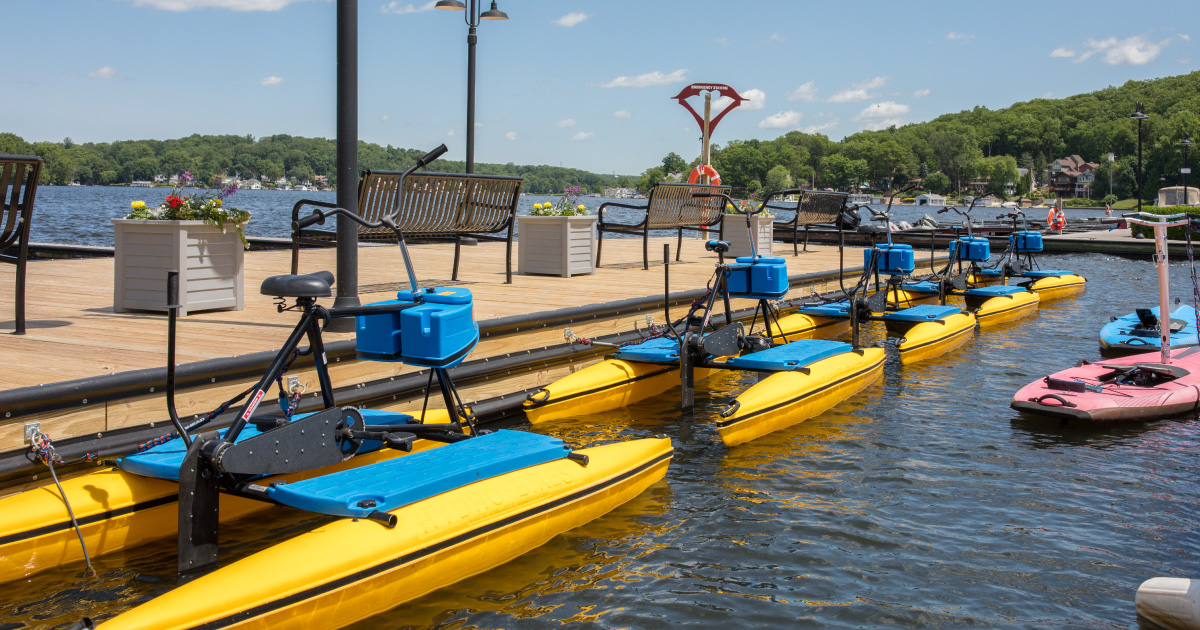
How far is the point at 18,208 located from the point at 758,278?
19.5 ft

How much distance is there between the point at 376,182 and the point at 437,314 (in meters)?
4.28

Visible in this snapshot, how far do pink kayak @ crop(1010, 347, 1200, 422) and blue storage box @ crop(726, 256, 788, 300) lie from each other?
2.31 m

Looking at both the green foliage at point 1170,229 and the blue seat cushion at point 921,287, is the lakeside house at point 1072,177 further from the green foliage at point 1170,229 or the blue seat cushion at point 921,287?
the blue seat cushion at point 921,287

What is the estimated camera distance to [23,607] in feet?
13.1

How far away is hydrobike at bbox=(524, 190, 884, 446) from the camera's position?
24.2 ft

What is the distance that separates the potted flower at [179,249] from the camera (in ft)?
23.0

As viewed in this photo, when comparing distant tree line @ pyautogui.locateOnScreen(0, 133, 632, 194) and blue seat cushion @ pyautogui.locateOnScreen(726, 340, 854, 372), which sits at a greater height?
distant tree line @ pyautogui.locateOnScreen(0, 133, 632, 194)

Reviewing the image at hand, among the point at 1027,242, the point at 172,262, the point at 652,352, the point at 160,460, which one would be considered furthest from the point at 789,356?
the point at 1027,242

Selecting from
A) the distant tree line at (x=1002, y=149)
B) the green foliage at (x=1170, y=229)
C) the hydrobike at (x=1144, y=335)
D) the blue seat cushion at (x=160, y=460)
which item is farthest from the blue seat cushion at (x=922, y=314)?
the distant tree line at (x=1002, y=149)

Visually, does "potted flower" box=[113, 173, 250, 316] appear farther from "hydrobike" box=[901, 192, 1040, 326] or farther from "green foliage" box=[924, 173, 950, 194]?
"green foliage" box=[924, 173, 950, 194]

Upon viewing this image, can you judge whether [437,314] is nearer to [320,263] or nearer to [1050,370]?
[320,263]

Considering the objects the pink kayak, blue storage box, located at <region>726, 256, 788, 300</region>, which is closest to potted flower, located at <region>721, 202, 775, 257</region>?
blue storage box, located at <region>726, 256, 788, 300</region>

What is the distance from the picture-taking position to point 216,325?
695cm

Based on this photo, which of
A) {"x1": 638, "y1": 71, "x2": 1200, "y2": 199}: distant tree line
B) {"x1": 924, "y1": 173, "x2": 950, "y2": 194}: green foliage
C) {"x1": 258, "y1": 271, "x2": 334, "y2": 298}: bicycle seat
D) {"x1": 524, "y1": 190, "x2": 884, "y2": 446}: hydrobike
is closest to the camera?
{"x1": 258, "y1": 271, "x2": 334, "y2": 298}: bicycle seat
